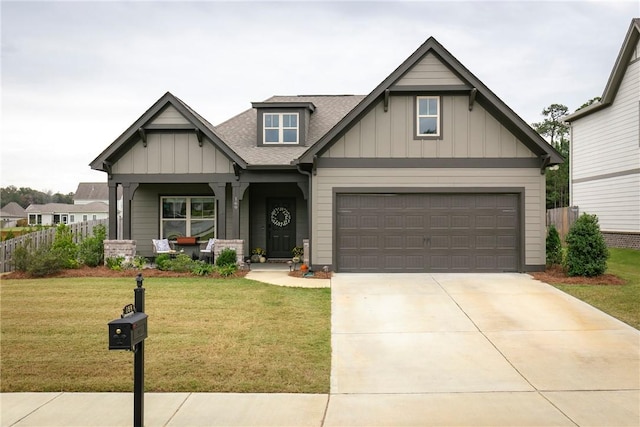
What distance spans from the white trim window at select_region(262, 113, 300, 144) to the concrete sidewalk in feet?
29.7

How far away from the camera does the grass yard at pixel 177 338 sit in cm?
674

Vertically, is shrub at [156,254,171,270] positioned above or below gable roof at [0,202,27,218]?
below

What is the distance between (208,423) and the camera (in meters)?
5.47

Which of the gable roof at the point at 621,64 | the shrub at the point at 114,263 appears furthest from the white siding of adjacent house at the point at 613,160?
the shrub at the point at 114,263

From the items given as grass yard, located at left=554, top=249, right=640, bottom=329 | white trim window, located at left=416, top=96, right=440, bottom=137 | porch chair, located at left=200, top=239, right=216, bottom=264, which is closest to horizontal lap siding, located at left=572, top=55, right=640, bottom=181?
grass yard, located at left=554, top=249, right=640, bottom=329

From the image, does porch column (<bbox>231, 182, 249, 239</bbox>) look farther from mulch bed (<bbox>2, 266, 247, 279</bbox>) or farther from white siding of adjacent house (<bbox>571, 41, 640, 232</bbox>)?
white siding of adjacent house (<bbox>571, 41, 640, 232</bbox>)

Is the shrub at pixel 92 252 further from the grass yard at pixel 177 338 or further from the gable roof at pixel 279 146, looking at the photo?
the gable roof at pixel 279 146

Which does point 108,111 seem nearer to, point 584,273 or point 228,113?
point 584,273

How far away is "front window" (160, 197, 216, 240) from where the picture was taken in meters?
19.3

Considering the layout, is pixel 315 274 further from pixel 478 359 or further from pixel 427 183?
pixel 478 359

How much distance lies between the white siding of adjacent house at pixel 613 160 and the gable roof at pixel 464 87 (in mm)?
7719

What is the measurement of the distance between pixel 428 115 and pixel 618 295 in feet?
23.0

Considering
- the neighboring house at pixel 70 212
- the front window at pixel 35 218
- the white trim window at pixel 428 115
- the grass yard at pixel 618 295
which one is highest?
the white trim window at pixel 428 115

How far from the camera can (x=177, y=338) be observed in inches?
340
